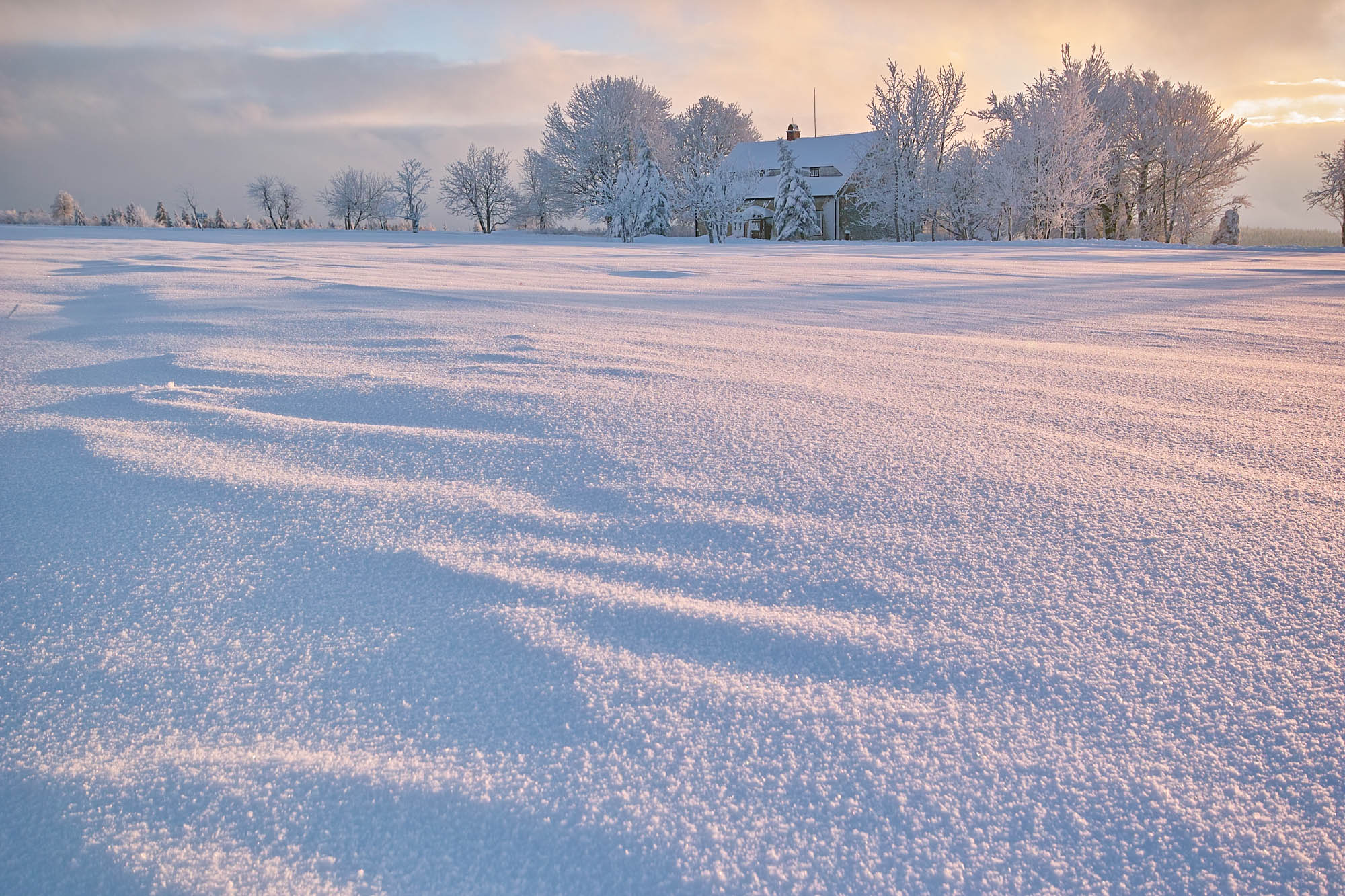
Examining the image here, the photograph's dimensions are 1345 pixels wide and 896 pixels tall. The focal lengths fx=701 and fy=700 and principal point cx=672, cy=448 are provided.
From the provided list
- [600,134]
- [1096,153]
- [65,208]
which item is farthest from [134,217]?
[1096,153]

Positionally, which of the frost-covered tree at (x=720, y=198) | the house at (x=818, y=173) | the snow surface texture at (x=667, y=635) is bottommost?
the snow surface texture at (x=667, y=635)

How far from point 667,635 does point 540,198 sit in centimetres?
4153

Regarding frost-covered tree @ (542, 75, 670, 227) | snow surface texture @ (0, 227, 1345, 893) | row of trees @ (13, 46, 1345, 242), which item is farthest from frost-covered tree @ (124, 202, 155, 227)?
snow surface texture @ (0, 227, 1345, 893)

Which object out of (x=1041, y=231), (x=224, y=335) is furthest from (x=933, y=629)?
(x=1041, y=231)

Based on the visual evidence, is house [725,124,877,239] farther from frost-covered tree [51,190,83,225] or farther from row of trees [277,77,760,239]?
frost-covered tree [51,190,83,225]

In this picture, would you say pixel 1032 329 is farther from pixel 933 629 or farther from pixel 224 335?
pixel 224 335

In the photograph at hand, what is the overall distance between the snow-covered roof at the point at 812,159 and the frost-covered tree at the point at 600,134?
5.06m

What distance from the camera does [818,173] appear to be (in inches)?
1499

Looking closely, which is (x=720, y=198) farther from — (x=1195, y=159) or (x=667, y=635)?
(x=667, y=635)

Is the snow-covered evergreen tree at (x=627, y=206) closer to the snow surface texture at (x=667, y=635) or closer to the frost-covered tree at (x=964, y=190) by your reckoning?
the frost-covered tree at (x=964, y=190)

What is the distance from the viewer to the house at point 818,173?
1453 inches

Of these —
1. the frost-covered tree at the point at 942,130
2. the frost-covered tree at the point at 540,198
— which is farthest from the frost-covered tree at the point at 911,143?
the frost-covered tree at the point at 540,198

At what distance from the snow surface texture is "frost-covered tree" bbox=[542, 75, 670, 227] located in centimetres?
3362

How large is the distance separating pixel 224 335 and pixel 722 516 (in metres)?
2.34
